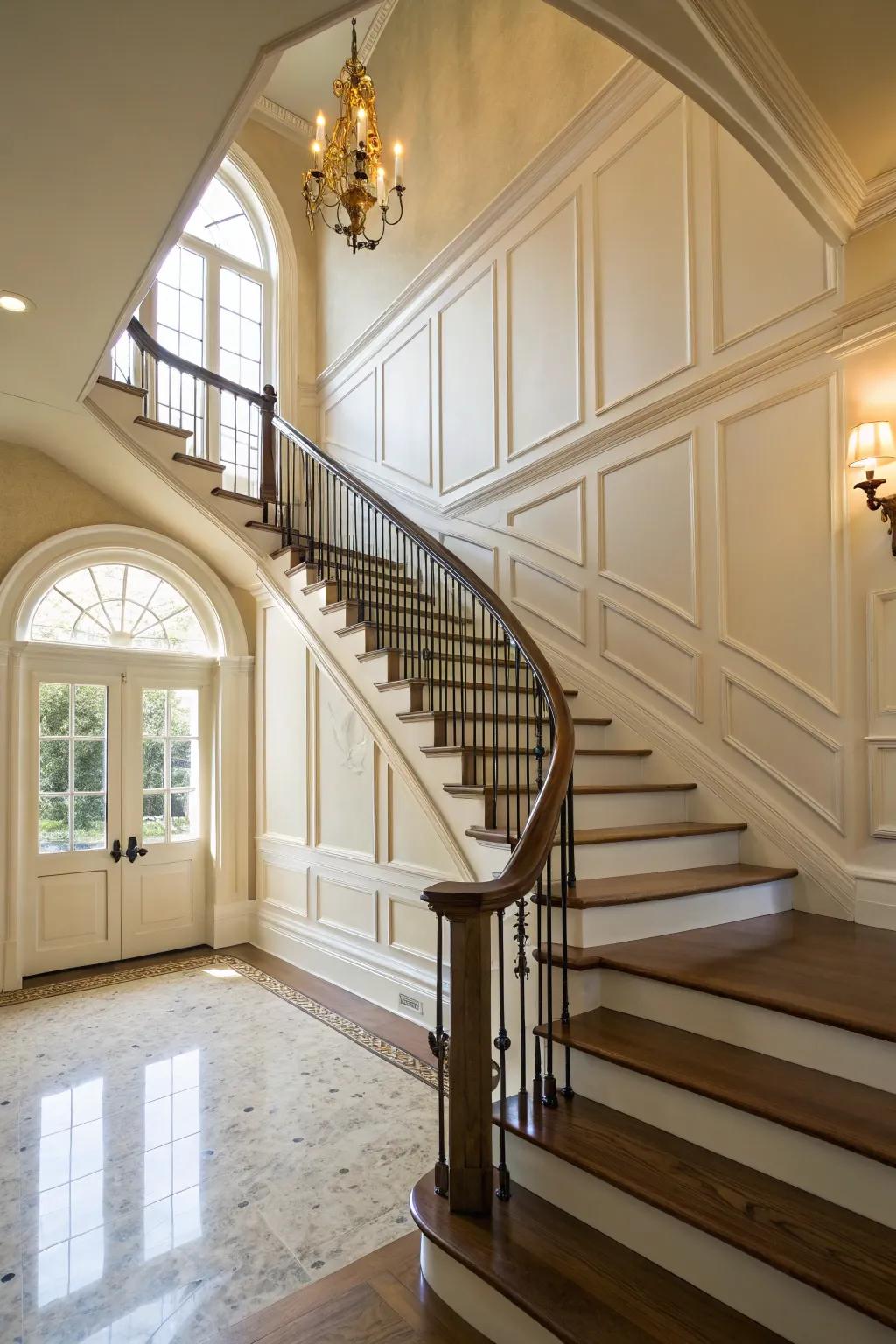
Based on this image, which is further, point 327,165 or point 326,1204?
point 327,165

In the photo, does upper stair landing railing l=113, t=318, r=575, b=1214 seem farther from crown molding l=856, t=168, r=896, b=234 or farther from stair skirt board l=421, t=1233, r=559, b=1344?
crown molding l=856, t=168, r=896, b=234

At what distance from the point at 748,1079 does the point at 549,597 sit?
3067 mm

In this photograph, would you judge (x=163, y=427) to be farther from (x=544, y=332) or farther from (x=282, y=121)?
(x=282, y=121)

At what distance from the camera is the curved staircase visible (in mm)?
1648

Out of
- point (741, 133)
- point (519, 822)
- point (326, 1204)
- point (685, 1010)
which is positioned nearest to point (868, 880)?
point (685, 1010)

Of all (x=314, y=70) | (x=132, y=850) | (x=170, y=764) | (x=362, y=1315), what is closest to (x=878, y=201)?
(x=362, y=1315)

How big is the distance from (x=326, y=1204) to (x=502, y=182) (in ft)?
19.0

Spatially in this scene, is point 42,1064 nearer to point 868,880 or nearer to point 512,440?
point 868,880

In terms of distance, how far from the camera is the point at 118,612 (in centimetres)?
559

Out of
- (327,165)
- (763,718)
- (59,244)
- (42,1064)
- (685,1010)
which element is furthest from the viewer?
(327,165)

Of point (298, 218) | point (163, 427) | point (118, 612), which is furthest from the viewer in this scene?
point (298, 218)

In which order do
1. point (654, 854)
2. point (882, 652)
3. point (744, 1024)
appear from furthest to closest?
point (654, 854), point (882, 652), point (744, 1024)

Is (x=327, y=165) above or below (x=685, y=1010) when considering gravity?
above

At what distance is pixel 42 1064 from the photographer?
3691mm
